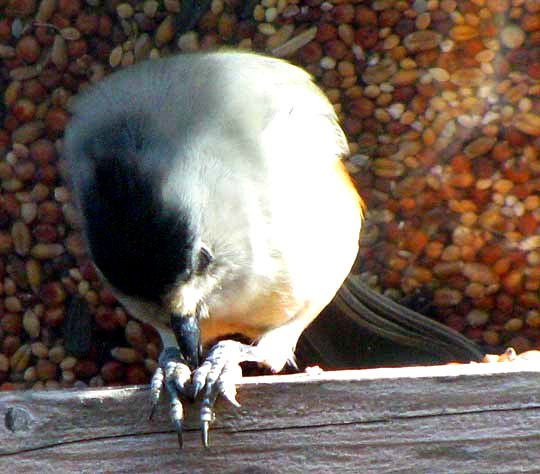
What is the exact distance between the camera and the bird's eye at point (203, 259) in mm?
2855

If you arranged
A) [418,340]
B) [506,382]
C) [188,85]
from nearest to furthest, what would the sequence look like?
1. [506,382]
2. [188,85]
3. [418,340]

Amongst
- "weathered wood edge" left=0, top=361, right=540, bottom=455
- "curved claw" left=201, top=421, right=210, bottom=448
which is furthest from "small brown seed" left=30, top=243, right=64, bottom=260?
"curved claw" left=201, top=421, right=210, bottom=448

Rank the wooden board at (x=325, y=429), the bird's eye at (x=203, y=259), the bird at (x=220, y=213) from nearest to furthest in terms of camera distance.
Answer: the wooden board at (x=325, y=429) → the bird at (x=220, y=213) → the bird's eye at (x=203, y=259)

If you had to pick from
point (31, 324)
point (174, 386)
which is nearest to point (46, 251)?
point (31, 324)

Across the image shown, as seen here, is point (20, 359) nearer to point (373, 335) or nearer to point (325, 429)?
point (373, 335)

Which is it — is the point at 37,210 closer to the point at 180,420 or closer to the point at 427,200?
the point at 427,200

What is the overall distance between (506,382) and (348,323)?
1382mm

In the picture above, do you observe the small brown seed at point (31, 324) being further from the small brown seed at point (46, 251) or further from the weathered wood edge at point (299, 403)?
the weathered wood edge at point (299, 403)

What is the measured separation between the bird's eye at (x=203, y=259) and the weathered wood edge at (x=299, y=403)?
1.59 ft

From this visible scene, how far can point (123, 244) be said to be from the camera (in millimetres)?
2639

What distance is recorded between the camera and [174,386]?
2508mm

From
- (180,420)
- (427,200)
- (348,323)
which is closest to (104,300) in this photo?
(348,323)

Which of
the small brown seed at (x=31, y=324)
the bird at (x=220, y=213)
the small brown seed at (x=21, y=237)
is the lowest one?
the small brown seed at (x=31, y=324)

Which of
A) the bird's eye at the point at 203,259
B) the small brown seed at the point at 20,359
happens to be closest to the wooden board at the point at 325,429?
the bird's eye at the point at 203,259
